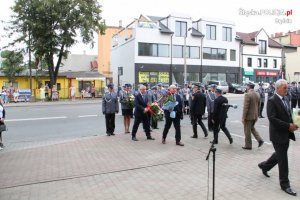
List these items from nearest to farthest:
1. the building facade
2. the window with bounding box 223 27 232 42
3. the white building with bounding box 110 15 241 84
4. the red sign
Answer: the white building with bounding box 110 15 241 84, the window with bounding box 223 27 232 42, the red sign, the building facade

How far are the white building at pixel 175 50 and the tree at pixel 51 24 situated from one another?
10206 millimetres

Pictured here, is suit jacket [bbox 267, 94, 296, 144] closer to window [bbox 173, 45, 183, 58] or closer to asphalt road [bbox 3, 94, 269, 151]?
asphalt road [bbox 3, 94, 269, 151]

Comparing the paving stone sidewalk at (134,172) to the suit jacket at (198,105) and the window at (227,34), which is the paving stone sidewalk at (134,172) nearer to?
the suit jacket at (198,105)

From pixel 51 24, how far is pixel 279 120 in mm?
32696

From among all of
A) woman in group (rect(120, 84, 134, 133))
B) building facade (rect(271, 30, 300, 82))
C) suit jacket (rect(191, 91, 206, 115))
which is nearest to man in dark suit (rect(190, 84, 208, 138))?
suit jacket (rect(191, 91, 206, 115))

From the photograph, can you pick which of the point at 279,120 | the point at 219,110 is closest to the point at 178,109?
the point at 219,110

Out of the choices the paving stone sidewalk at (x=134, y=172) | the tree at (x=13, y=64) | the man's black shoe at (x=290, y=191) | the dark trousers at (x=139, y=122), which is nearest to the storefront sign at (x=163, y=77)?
the tree at (x=13, y=64)

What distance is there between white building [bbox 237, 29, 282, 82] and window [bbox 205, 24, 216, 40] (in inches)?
217

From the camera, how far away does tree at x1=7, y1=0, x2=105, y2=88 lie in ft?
112

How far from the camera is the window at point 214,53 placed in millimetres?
49719

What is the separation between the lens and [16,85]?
133ft

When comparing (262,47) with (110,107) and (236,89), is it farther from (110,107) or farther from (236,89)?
(110,107)

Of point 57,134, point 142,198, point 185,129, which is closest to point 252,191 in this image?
point 142,198

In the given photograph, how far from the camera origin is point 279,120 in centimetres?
583
